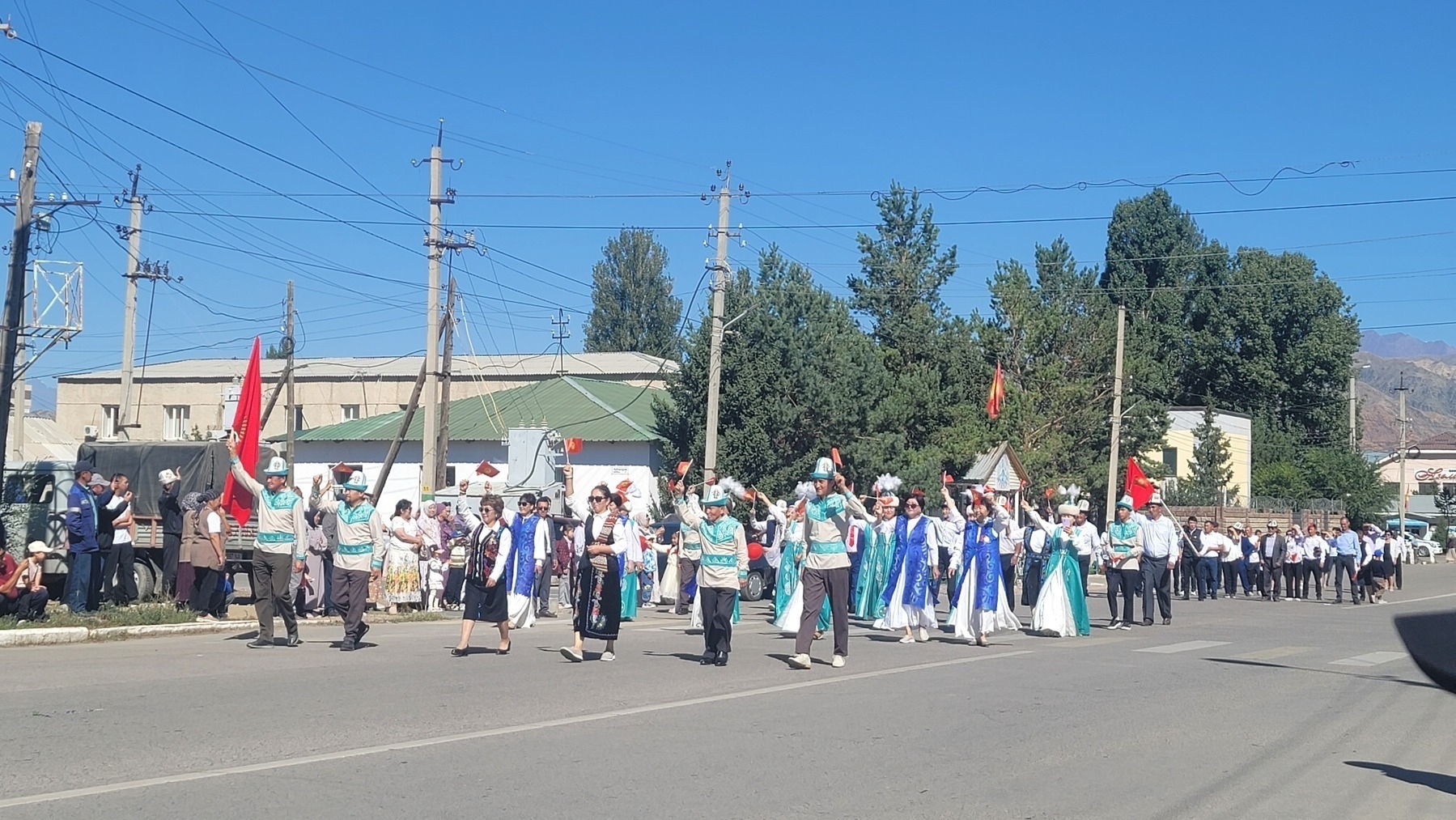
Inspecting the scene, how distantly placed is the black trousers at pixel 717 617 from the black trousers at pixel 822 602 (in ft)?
0.40

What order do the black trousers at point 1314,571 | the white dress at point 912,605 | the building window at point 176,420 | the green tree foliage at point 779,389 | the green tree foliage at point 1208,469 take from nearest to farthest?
the white dress at point 912,605, the black trousers at point 1314,571, the green tree foliage at point 779,389, the green tree foliage at point 1208,469, the building window at point 176,420

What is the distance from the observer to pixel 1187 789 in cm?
806

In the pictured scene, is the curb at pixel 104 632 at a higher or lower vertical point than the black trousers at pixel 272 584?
lower

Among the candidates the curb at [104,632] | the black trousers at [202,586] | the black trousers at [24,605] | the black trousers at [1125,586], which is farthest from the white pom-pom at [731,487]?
the black trousers at [24,605]

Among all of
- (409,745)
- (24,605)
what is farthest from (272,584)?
(409,745)

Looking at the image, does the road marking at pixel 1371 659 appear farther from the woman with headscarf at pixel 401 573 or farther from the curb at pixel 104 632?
the curb at pixel 104 632

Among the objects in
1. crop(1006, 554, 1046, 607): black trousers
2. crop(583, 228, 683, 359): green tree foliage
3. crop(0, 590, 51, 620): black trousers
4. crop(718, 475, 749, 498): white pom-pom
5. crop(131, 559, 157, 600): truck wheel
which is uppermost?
crop(583, 228, 683, 359): green tree foliage

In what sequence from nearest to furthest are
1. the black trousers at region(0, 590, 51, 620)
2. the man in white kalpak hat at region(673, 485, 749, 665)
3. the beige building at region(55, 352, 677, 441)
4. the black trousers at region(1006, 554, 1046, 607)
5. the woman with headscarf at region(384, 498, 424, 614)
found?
the man in white kalpak hat at region(673, 485, 749, 665)
the black trousers at region(0, 590, 51, 620)
the woman with headscarf at region(384, 498, 424, 614)
the black trousers at region(1006, 554, 1046, 607)
the beige building at region(55, 352, 677, 441)

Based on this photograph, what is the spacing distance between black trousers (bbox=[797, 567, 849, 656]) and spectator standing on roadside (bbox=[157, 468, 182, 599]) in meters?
9.17

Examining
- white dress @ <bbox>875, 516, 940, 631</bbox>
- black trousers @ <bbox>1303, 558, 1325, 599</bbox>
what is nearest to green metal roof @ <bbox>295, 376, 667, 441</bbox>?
black trousers @ <bbox>1303, 558, 1325, 599</bbox>

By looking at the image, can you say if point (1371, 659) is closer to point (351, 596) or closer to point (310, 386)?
point (351, 596)

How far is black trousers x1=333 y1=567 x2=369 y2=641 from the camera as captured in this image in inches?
584

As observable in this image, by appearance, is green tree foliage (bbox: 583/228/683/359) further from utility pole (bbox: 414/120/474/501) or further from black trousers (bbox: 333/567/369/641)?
black trousers (bbox: 333/567/369/641)

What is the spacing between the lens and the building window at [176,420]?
7506cm
